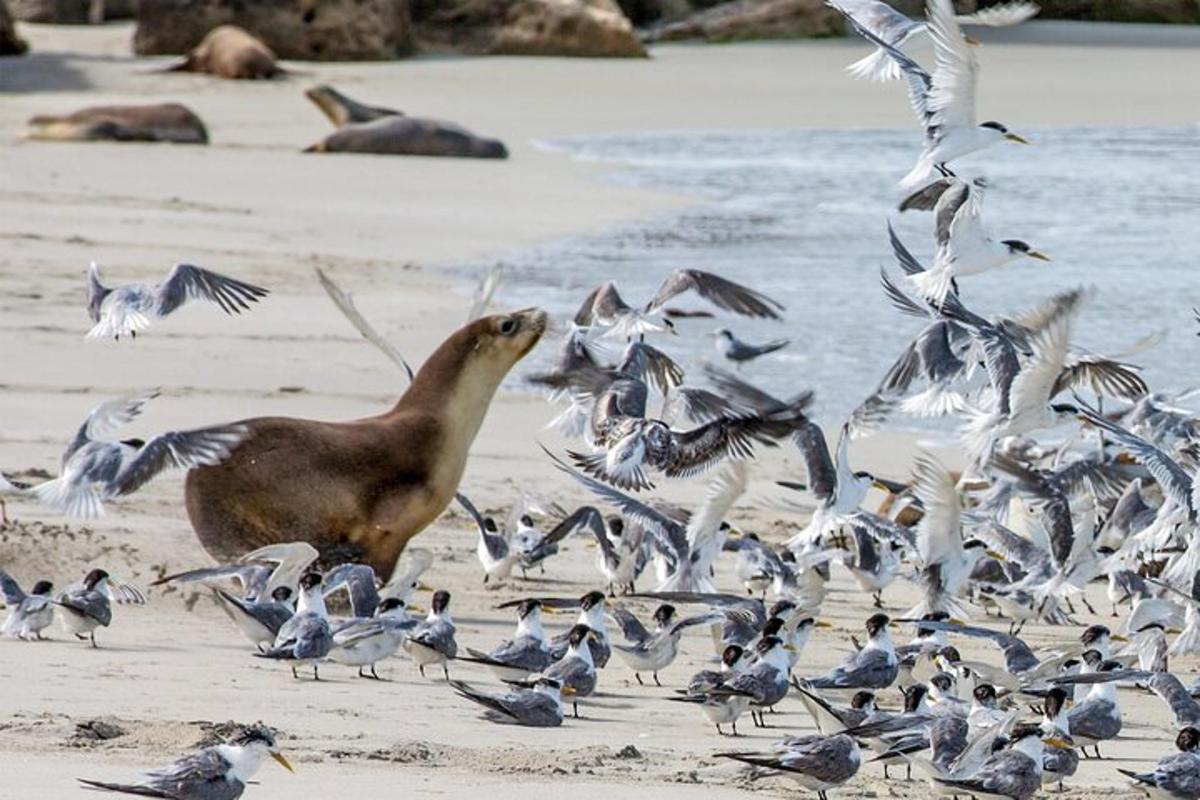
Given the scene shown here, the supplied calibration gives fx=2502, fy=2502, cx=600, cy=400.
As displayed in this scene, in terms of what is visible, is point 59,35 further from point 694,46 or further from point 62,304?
point 62,304

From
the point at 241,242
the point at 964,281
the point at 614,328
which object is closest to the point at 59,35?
the point at 241,242

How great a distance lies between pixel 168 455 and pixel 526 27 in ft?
110

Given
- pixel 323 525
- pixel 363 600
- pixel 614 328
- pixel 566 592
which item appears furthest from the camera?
pixel 614 328

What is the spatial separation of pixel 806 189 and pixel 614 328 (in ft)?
42.1

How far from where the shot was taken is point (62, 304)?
15281 mm

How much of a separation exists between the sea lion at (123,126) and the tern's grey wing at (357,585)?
1944cm

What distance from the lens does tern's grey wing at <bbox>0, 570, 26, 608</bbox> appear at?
806 cm

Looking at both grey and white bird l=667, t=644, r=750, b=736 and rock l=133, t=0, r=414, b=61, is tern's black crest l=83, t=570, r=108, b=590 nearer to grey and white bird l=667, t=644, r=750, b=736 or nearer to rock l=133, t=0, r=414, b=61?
grey and white bird l=667, t=644, r=750, b=736

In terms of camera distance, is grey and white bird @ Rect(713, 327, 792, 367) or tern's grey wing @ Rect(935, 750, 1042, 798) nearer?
tern's grey wing @ Rect(935, 750, 1042, 798)

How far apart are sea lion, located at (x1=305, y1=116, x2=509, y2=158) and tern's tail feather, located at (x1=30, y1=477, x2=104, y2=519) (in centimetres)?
1840

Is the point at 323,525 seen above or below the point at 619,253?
above

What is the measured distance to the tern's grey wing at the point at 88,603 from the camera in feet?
25.5

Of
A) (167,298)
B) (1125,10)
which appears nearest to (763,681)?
(167,298)

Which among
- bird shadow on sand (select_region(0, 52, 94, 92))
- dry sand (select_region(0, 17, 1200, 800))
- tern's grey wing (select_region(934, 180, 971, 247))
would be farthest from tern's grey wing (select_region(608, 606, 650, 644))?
bird shadow on sand (select_region(0, 52, 94, 92))
